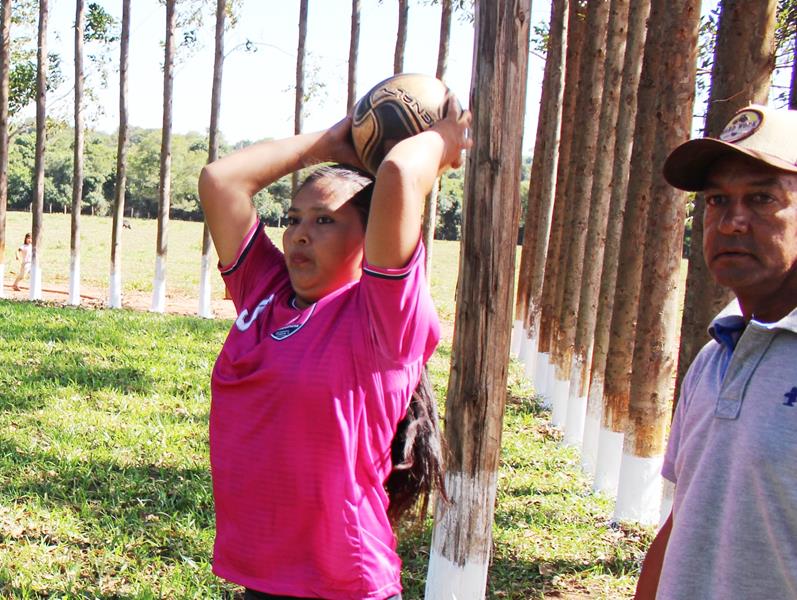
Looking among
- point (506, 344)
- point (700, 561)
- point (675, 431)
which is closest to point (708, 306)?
point (506, 344)

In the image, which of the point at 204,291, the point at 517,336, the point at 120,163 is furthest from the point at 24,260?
the point at 517,336

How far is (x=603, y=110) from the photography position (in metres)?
8.33

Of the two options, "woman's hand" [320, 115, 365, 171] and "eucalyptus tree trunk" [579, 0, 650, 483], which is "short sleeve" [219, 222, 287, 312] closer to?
"woman's hand" [320, 115, 365, 171]

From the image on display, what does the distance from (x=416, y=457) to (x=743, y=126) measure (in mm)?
1048

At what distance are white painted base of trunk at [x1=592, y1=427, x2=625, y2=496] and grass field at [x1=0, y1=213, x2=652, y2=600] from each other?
146mm

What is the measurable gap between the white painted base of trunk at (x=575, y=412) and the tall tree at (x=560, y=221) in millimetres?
1425

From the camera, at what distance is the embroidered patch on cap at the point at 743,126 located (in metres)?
1.63

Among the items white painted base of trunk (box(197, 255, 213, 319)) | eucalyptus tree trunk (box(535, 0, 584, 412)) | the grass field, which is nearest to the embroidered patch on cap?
the grass field

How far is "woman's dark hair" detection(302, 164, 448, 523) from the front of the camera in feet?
6.68

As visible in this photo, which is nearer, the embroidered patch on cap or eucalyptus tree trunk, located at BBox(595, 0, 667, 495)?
the embroidered patch on cap

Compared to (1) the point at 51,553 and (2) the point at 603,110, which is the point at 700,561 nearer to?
(1) the point at 51,553

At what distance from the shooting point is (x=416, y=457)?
2068 mm

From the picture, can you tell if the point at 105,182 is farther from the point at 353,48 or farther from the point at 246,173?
the point at 246,173

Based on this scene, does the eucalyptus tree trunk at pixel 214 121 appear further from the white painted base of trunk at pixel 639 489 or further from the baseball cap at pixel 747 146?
the baseball cap at pixel 747 146
